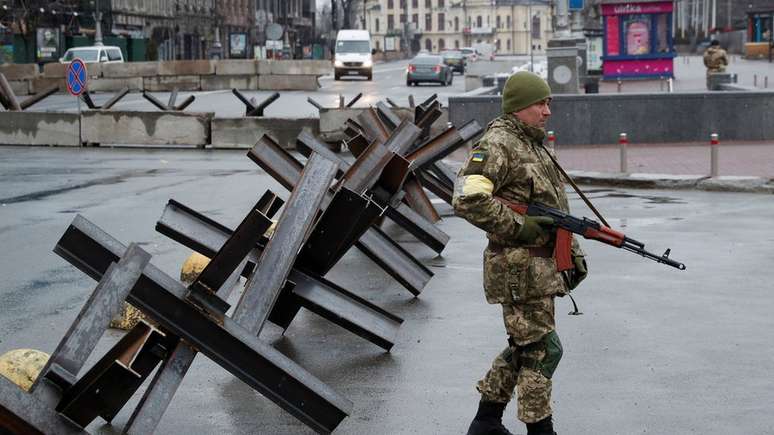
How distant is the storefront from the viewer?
43219 mm

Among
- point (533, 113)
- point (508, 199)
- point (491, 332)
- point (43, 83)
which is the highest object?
point (533, 113)

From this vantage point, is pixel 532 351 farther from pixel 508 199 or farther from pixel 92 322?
pixel 92 322

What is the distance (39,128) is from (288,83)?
98.5 ft

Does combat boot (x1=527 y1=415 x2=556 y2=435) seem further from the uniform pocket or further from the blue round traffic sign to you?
the blue round traffic sign

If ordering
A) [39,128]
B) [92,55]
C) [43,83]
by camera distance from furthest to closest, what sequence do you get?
[92,55] < [43,83] < [39,128]

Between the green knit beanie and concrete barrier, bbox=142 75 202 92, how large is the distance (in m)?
51.8

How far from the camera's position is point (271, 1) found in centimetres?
12319

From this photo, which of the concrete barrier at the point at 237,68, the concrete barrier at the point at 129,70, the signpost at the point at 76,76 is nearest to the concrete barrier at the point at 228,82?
the concrete barrier at the point at 237,68

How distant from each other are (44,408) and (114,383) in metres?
0.44

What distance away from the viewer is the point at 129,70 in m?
56.9

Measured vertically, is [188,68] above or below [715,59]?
below

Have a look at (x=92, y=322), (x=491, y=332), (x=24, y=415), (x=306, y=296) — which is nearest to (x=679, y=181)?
(x=491, y=332)

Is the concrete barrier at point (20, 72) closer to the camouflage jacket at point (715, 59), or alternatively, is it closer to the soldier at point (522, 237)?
the camouflage jacket at point (715, 59)

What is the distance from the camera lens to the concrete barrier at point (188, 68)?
58.6 metres
